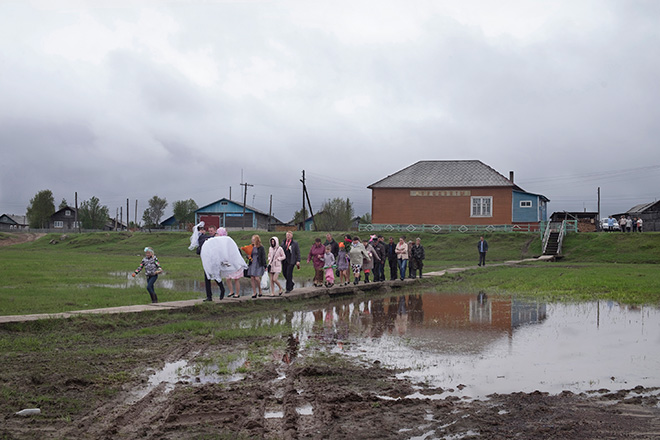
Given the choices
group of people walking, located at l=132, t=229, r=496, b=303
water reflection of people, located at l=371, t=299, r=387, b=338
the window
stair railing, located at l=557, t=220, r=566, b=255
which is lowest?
water reflection of people, located at l=371, t=299, r=387, b=338

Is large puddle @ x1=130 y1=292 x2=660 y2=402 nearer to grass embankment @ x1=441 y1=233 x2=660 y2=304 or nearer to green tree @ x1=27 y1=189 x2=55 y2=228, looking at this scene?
grass embankment @ x1=441 y1=233 x2=660 y2=304

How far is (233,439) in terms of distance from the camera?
5176 mm

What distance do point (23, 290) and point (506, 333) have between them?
42.7 feet

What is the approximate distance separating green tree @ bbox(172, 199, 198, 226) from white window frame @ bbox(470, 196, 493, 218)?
6214 centimetres

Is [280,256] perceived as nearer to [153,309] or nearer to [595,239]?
[153,309]

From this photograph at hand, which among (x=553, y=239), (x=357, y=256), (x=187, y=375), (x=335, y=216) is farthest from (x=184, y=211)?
(x=187, y=375)

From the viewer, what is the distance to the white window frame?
51938 millimetres

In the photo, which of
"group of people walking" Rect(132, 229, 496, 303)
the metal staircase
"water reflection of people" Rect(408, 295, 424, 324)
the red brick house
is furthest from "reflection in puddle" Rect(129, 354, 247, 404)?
the red brick house

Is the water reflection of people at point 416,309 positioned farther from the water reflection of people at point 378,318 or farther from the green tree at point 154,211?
the green tree at point 154,211

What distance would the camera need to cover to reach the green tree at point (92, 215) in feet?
351

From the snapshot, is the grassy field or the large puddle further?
the grassy field

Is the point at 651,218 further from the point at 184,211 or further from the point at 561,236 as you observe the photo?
the point at 184,211

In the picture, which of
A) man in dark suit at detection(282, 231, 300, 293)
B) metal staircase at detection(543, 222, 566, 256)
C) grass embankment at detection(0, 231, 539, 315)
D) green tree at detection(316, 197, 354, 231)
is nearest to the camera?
grass embankment at detection(0, 231, 539, 315)

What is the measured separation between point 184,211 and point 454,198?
63.8 meters
